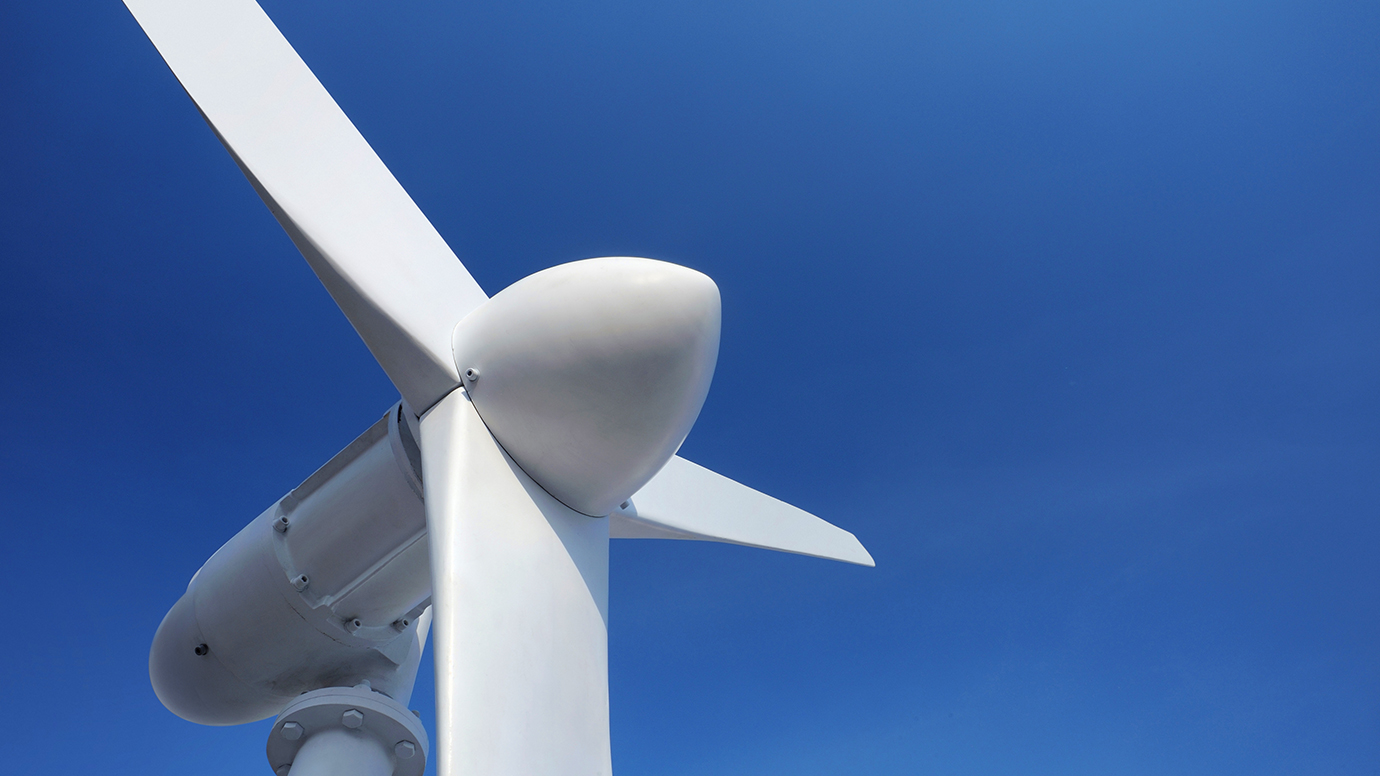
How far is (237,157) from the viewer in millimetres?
3629

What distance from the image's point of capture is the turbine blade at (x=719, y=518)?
18.6ft

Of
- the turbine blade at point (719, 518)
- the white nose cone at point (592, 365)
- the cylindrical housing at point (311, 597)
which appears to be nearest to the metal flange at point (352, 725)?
the cylindrical housing at point (311, 597)

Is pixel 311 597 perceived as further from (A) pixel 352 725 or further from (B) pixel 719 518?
(B) pixel 719 518

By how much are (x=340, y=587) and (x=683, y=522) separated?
2383 millimetres

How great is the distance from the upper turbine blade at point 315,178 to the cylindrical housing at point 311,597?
2.06 feet

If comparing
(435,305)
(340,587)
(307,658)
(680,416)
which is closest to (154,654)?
(307,658)

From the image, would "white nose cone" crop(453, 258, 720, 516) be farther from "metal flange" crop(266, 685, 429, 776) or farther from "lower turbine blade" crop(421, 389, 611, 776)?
"metal flange" crop(266, 685, 429, 776)

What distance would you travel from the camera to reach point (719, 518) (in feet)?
20.8

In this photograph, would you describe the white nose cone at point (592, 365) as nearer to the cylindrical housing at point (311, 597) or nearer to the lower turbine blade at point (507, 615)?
the lower turbine blade at point (507, 615)

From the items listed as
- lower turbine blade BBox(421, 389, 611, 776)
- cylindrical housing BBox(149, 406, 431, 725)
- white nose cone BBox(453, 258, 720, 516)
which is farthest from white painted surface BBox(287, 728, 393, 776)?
white nose cone BBox(453, 258, 720, 516)

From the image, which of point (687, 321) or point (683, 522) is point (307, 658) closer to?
point (683, 522)

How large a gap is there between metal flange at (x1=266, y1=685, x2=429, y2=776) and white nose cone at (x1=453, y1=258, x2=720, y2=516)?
1937mm

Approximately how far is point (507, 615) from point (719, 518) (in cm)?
332

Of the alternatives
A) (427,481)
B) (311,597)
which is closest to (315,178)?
(427,481)
